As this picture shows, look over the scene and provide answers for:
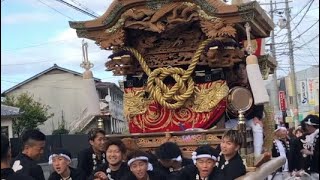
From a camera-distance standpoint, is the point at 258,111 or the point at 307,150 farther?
the point at 307,150

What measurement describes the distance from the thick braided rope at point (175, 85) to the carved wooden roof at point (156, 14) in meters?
0.41

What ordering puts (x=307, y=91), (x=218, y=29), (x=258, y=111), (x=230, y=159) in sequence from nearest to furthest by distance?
(x=230, y=159)
(x=218, y=29)
(x=258, y=111)
(x=307, y=91)

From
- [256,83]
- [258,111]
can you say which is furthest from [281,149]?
[256,83]

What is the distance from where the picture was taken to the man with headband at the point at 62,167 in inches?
192

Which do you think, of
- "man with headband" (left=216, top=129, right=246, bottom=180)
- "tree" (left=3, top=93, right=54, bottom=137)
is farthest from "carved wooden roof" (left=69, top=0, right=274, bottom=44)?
"tree" (left=3, top=93, right=54, bottom=137)

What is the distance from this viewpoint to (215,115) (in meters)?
6.14

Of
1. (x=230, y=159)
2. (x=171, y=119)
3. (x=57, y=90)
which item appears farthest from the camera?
(x=57, y=90)

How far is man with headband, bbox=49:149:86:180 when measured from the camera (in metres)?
4.88

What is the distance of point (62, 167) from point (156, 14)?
2089mm

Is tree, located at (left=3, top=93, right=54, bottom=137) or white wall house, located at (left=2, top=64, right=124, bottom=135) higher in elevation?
white wall house, located at (left=2, top=64, right=124, bottom=135)

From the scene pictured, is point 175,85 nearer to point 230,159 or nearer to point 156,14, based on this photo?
point 156,14

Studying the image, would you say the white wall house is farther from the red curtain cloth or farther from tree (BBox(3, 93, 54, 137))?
the red curtain cloth

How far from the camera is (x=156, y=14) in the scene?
240 inches

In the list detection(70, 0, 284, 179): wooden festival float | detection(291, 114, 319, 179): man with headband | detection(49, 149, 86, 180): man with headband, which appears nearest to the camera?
detection(49, 149, 86, 180): man with headband
